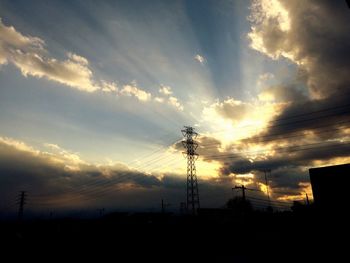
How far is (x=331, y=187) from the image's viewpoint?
3703cm

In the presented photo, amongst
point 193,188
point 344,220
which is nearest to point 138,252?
point 193,188

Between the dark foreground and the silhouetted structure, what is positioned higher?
the silhouetted structure

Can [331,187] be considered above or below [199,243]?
above

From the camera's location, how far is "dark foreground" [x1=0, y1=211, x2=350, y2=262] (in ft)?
85.9

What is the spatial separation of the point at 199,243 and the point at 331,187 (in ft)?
72.2

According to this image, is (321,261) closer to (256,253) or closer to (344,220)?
(256,253)

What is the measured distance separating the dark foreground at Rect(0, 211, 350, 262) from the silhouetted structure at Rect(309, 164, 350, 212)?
2.24 metres

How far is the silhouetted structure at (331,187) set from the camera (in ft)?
117

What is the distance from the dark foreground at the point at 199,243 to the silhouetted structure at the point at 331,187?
2.24 metres

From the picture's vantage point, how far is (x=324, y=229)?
32062 mm

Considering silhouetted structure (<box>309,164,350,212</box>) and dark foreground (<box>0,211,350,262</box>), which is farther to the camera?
silhouetted structure (<box>309,164,350,212</box>)

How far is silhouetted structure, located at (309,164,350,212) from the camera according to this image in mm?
35750

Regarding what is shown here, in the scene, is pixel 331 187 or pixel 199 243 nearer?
pixel 199 243

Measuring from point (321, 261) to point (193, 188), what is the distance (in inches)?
1066
